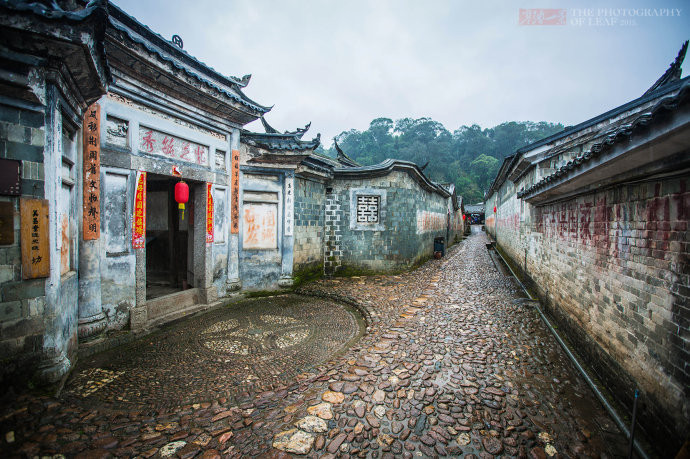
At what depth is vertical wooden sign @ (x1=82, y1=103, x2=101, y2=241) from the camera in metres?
5.09

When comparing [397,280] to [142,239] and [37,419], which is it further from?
[37,419]

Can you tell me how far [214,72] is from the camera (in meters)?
7.63

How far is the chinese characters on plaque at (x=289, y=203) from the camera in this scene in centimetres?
909

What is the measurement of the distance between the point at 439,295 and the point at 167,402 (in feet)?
22.6

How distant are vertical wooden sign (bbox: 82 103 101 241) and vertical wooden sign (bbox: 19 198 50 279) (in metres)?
1.51

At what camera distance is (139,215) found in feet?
19.4

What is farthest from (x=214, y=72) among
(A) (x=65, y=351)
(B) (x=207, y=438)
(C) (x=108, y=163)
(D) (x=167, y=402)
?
(B) (x=207, y=438)

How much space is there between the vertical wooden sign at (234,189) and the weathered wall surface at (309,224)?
6.93 feet

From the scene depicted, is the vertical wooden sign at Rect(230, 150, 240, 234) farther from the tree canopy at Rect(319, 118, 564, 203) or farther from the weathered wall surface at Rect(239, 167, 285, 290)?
the tree canopy at Rect(319, 118, 564, 203)

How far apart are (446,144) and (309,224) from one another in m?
63.3

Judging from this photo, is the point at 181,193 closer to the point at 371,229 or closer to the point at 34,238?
the point at 34,238

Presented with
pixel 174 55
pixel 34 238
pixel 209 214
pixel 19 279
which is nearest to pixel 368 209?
pixel 209 214

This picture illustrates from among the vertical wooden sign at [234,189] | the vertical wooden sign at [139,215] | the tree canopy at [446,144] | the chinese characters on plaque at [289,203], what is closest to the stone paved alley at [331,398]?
the vertical wooden sign at [139,215]

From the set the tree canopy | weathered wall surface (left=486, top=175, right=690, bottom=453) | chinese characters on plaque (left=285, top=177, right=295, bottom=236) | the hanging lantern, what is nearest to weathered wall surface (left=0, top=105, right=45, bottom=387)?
the hanging lantern
